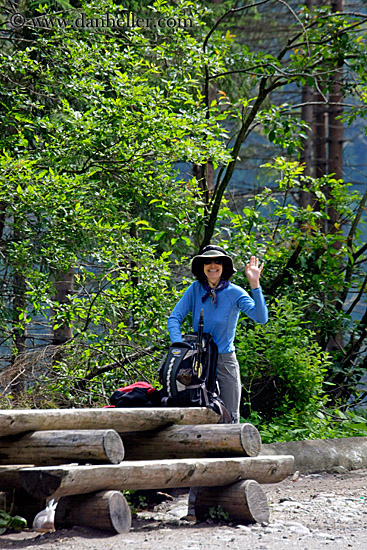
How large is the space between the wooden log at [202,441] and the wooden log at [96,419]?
15 centimetres

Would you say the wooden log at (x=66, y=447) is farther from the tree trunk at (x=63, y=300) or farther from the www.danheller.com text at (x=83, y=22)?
the www.danheller.com text at (x=83, y=22)

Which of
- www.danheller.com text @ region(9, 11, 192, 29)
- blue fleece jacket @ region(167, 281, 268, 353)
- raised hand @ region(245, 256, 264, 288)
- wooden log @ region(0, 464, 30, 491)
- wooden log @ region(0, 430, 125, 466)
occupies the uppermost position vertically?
www.danheller.com text @ region(9, 11, 192, 29)

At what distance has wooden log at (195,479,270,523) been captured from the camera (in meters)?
5.97

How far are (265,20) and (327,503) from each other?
2405 cm

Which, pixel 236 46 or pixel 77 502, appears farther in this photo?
pixel 236 46

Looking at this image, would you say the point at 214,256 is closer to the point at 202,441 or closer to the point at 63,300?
the point at 202,441

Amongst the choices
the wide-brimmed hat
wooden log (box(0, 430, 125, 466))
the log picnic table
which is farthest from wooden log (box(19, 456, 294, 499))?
the wide-brimmed hat

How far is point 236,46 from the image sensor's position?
21.3m

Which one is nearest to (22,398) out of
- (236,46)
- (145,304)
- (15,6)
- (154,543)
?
(145,304)

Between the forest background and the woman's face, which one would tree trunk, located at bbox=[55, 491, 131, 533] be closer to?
the woman's face

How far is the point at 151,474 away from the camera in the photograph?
5.60 meters

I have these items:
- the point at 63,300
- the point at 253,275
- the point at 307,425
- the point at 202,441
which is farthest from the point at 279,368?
the point at 202,441

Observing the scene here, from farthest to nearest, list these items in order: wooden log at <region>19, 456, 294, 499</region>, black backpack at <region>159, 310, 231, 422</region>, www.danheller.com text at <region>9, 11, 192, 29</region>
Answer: www.danheller.com text at <region>9, 11, 192, 29</region>
black backpack at <region>159, 310, 231, 422</region>
wooden log at <region>19, 456, 294, 499</region>

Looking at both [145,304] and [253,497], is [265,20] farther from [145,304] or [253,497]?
[253,497]
